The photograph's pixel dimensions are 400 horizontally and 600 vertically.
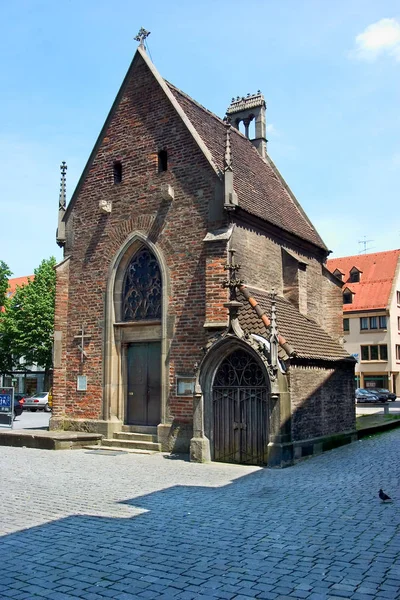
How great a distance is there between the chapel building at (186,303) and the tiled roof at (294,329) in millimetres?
61

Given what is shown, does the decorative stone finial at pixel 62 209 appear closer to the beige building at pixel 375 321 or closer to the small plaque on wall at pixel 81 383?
the small plaque on wall at pixel 81 383

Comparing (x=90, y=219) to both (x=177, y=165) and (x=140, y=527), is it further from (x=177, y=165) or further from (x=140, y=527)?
(x=140, y=527)

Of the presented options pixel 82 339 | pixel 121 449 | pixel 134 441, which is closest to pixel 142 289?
pixel 82 339

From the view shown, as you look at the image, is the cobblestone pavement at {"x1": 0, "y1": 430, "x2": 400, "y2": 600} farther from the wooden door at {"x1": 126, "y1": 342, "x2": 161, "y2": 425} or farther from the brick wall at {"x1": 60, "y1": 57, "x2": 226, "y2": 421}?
the brick wall at {"x1": 60, "y1": 57, "x2": 226, "y2": 421}

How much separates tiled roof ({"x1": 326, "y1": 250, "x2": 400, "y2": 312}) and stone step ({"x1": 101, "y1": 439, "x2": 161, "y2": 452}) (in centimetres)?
4020

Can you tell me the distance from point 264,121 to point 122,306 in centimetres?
1128

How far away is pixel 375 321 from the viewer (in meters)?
53.3

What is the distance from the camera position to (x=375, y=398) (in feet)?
150

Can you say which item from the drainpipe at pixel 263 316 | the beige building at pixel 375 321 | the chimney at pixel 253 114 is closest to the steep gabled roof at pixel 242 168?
the chimney at pixel 253 114

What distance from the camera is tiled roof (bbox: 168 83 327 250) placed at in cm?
1706

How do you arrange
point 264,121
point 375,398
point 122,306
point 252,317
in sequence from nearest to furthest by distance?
point 252,317
point 122,306
point 264,121
point 375,398

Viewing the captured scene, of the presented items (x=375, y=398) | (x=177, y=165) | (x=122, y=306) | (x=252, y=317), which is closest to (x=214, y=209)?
(x=177, y=165)

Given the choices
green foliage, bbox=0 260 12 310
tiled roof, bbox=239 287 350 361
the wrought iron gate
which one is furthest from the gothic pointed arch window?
green foliage, bbox=0 260 12 310

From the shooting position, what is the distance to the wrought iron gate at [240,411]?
1336 centimetres
